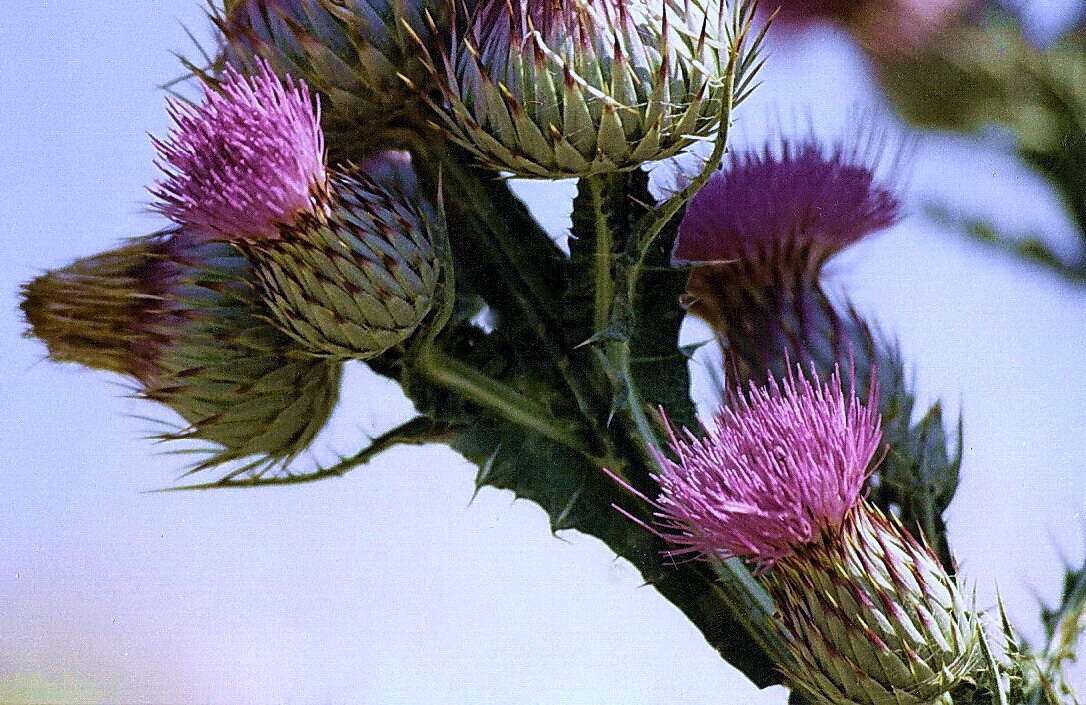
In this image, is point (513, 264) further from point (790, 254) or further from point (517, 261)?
point (790, 254)

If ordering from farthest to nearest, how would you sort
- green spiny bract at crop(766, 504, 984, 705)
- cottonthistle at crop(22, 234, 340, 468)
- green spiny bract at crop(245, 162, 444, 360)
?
1. cottonthistle at crop(22, 234, 340, 468)
2. green spiny bract at crop(245, 162, 444, 360)
3. green spiny bract at crop(766, 504, 984, 705)

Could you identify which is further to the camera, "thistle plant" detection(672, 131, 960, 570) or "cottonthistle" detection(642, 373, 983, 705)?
"thistle plant" detection(672, 131, 960, 570)

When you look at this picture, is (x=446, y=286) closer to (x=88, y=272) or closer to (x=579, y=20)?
(x=579, y=20)

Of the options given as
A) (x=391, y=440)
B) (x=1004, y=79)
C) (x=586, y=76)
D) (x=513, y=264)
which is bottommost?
(x=391, y=440)

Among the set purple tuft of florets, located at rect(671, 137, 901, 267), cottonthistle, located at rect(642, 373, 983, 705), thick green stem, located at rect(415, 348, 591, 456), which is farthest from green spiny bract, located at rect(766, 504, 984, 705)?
purple tuft of florets, located at rect(671, 137, 901, 267)

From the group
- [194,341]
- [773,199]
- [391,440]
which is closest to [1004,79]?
[773,199]

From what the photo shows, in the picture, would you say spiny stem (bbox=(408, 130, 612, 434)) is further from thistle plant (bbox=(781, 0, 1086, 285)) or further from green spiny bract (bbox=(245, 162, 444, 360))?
thistle plant (bbox=(781, 0, 1086, 285))

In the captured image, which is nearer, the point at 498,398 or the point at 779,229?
the point at 498,398
